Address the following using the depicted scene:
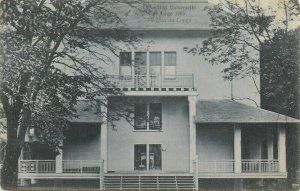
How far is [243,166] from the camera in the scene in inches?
852

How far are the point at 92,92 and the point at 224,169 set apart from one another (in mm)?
7256

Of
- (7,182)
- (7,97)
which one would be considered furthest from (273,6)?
(7,182)

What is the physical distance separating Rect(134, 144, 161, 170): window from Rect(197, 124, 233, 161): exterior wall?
5.47 feet

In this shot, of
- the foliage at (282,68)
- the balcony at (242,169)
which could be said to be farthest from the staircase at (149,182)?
the foliage at (282,68)

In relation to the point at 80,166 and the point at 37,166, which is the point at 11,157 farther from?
the point at 80,166

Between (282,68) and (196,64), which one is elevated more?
(196,64)

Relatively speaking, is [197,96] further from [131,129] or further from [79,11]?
[79,11]

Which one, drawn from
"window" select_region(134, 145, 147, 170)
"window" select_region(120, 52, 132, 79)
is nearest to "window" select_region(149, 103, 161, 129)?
"window" select_region(134, 145, 147, 170)

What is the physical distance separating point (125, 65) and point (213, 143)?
4913 mm

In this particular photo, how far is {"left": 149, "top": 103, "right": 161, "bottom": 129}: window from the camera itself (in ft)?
74.2

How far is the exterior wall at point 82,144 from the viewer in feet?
66.6

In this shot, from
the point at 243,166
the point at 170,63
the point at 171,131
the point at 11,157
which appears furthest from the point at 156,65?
the point at 11,157

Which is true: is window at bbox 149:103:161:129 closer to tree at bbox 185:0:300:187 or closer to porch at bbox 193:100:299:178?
porch at bbox 193:100:299:178

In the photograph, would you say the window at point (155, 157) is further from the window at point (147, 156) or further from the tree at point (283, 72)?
the tree at point (283, 72)
